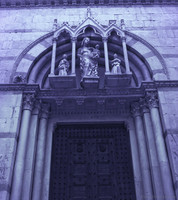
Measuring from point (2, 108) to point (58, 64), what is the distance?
2.73 meters

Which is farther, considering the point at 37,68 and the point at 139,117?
the point at 37,68

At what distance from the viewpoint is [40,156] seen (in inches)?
260

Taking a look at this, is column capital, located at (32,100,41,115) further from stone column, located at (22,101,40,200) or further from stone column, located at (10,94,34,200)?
stone column, located at (10,94,34,200)

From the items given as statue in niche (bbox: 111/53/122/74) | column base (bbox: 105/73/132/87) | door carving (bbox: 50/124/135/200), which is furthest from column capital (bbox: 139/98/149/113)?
statue in niche (bbox: 111/53/122/74)

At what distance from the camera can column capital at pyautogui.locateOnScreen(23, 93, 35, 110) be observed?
6800 millimetres

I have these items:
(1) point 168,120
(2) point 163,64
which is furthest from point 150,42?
(1) point 168,120

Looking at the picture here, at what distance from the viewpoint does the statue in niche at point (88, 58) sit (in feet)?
24.6

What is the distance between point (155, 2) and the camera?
380 inches

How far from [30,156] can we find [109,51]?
187 inches

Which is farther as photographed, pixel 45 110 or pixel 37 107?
pixel 45 110

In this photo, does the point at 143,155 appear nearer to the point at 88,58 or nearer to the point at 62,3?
the point at 88,58

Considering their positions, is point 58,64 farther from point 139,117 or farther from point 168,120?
point 168,120

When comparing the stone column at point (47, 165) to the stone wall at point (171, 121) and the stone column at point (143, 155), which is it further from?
the stone wall at point (171, 121)

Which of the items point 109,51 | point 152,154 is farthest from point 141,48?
point 152,154
